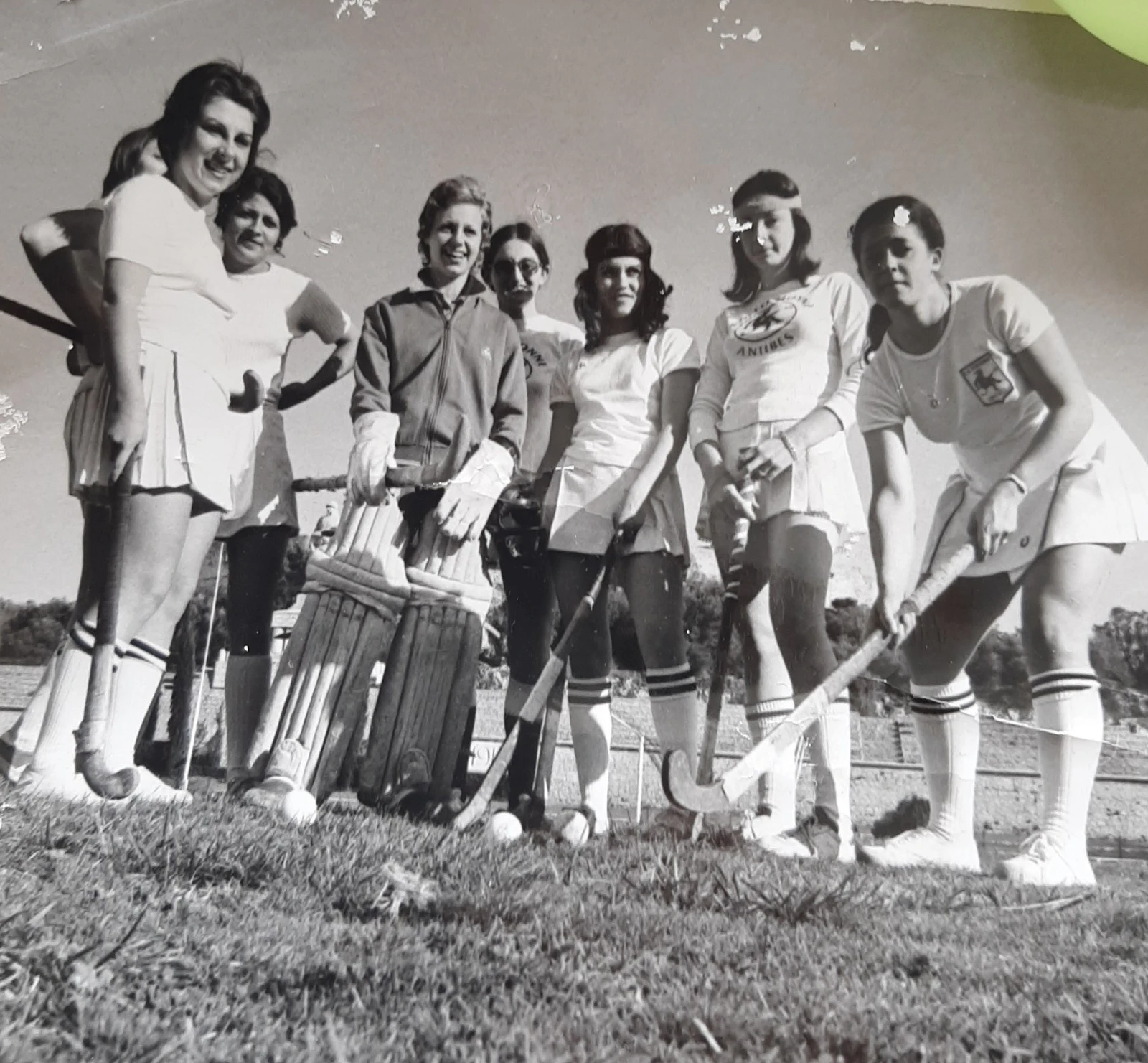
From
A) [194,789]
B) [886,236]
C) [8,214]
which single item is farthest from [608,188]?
[194,789]

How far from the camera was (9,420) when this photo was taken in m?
2.68

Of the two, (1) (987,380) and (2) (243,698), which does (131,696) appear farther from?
(1) (987,380)

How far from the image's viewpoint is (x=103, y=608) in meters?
2.44

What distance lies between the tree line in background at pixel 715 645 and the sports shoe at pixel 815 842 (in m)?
0.26

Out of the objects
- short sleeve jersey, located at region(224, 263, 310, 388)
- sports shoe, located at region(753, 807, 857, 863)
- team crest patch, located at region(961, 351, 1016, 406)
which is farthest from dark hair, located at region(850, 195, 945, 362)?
short sleeve jersey, located at region(224, 263, 310, 388)

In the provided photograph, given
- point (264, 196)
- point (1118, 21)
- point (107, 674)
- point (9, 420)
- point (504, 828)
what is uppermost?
point (1118, 21)

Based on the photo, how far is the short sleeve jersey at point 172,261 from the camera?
102 inches

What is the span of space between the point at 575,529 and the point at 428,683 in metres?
0.50

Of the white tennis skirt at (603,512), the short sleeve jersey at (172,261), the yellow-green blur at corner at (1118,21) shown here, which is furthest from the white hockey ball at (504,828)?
the yellow-green blur at corner at (1118,21)

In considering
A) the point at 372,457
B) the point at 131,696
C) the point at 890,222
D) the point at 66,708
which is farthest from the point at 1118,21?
the point at 66,708

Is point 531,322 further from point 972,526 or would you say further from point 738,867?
point 738,867

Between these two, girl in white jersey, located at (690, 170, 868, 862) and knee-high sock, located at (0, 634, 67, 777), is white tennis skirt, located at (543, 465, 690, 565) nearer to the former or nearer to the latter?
girl in white jersey, located at (690, 170, 868, 862)

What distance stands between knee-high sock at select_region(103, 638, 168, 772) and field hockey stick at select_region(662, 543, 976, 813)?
46.6 inches

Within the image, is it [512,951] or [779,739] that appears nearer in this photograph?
[512,951]
